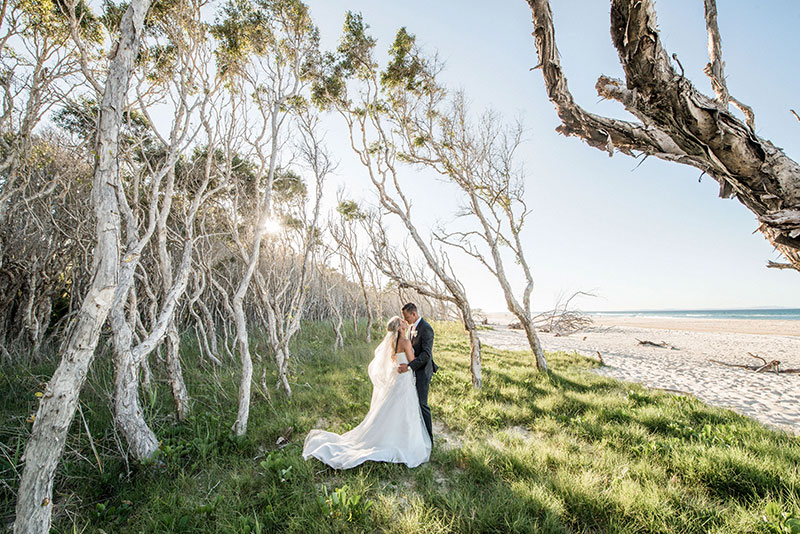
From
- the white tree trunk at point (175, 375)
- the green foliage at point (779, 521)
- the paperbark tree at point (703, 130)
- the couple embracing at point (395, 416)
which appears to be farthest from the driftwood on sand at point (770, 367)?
the white tree trunk at point (175, 375)

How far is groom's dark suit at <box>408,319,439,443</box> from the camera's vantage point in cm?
420

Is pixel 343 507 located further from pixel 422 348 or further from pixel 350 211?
pixel 350 211

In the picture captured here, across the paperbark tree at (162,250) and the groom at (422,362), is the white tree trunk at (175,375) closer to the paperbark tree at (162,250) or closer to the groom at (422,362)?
the paperbark tree at (162,250)

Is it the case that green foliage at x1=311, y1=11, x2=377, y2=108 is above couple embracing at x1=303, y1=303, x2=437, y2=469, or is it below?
above

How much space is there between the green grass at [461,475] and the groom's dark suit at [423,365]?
1.63ft

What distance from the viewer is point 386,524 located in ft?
8.63

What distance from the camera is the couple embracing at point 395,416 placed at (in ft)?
12.3

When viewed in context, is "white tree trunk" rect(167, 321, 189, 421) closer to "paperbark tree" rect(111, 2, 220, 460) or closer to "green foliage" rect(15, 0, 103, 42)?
"paperbark tree" rect(111, 2, 220, 460)

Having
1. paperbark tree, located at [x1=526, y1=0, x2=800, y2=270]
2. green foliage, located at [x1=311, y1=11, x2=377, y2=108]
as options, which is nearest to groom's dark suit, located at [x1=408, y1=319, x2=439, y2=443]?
paperbark tree, located at [x1=526, y1=0, x2=800, y2=270]

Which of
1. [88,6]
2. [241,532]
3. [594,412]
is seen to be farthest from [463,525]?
[88,6]

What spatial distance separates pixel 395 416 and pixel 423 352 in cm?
93

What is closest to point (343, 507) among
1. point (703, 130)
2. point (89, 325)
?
point (89, 325)

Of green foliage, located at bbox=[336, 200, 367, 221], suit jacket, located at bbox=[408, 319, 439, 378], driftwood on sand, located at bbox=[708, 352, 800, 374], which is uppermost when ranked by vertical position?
green foliage, located at bbox=[336, 200, 367, 221]

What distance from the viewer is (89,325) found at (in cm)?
228
